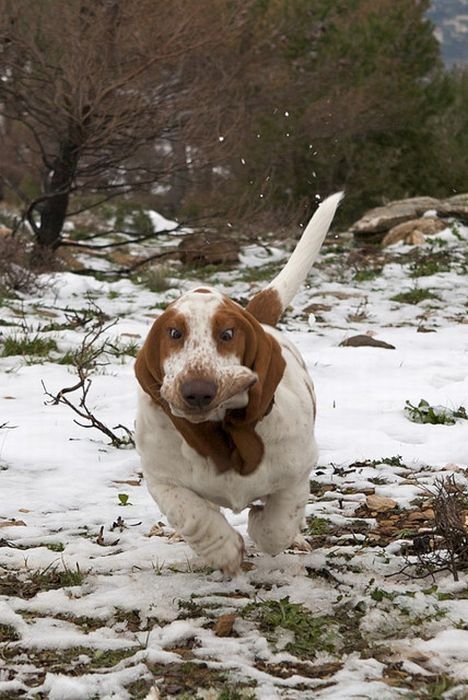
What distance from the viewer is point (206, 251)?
12.3 meters

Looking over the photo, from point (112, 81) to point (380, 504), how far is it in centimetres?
777

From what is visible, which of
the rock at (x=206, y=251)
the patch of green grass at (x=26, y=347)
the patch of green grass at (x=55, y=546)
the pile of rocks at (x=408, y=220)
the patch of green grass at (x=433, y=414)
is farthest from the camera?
the pile of rocks at (x=408, y=220)

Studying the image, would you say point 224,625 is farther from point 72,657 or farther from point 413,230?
point 413,230

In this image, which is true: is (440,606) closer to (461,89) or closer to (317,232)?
(317,232)

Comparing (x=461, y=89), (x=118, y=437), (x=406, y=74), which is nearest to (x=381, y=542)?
(x=118, y=437)

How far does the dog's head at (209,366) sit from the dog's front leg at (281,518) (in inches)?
14.0

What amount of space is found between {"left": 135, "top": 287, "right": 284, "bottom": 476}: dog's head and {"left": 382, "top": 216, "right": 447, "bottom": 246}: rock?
35.6ft

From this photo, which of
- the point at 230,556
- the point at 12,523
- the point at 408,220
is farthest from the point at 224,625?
the point at 408,220

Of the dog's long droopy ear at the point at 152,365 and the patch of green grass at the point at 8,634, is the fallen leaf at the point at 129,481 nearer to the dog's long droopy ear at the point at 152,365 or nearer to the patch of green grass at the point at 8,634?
the dog's long droopy ear at the point at 152,365

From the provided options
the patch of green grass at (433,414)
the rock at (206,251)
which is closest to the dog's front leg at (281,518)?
the patch of green grass at (433,414)

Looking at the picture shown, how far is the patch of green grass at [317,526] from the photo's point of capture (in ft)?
11.6

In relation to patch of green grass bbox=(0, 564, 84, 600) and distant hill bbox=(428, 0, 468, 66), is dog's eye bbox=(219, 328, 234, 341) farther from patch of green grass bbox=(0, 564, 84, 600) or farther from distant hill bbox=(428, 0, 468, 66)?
distant hill bbox=(428, 0, 468, 66)

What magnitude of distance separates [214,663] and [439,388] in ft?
13.0

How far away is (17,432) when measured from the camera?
482 centimetres
